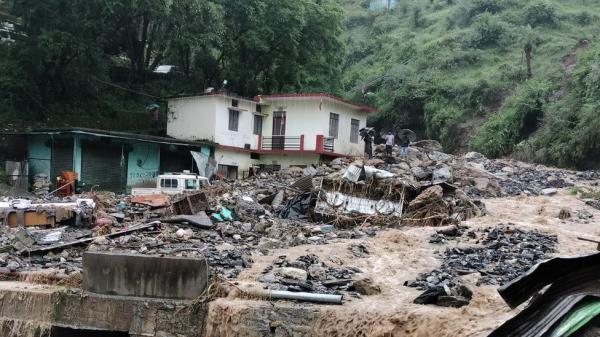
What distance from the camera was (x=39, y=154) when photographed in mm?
26062

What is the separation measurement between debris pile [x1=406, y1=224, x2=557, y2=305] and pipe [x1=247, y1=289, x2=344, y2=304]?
54.4 inches

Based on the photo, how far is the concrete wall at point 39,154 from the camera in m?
25.8

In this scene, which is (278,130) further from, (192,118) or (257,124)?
(192,118)

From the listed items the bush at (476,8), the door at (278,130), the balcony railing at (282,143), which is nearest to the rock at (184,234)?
the balcony railing at (282,143)

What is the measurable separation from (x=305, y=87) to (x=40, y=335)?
27257 mm

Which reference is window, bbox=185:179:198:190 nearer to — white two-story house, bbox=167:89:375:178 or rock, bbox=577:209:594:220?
white two-story house, bbox=167:89:375:178

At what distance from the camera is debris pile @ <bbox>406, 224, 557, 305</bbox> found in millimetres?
10055

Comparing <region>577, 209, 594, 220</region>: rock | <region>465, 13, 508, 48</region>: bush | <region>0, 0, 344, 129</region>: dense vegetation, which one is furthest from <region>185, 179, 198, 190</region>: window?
<region>465, 13, 508, 48</region>: bush

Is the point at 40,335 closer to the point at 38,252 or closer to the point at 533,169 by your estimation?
the point at 38,252

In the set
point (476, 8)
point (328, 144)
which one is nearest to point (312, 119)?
point (328, 144)

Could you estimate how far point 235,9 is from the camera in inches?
1210

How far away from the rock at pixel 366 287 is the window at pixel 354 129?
21.4 meters

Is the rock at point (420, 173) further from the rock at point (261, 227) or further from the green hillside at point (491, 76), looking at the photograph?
the green hillside at point (491, 76)

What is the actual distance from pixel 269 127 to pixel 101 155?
30.1 ft
